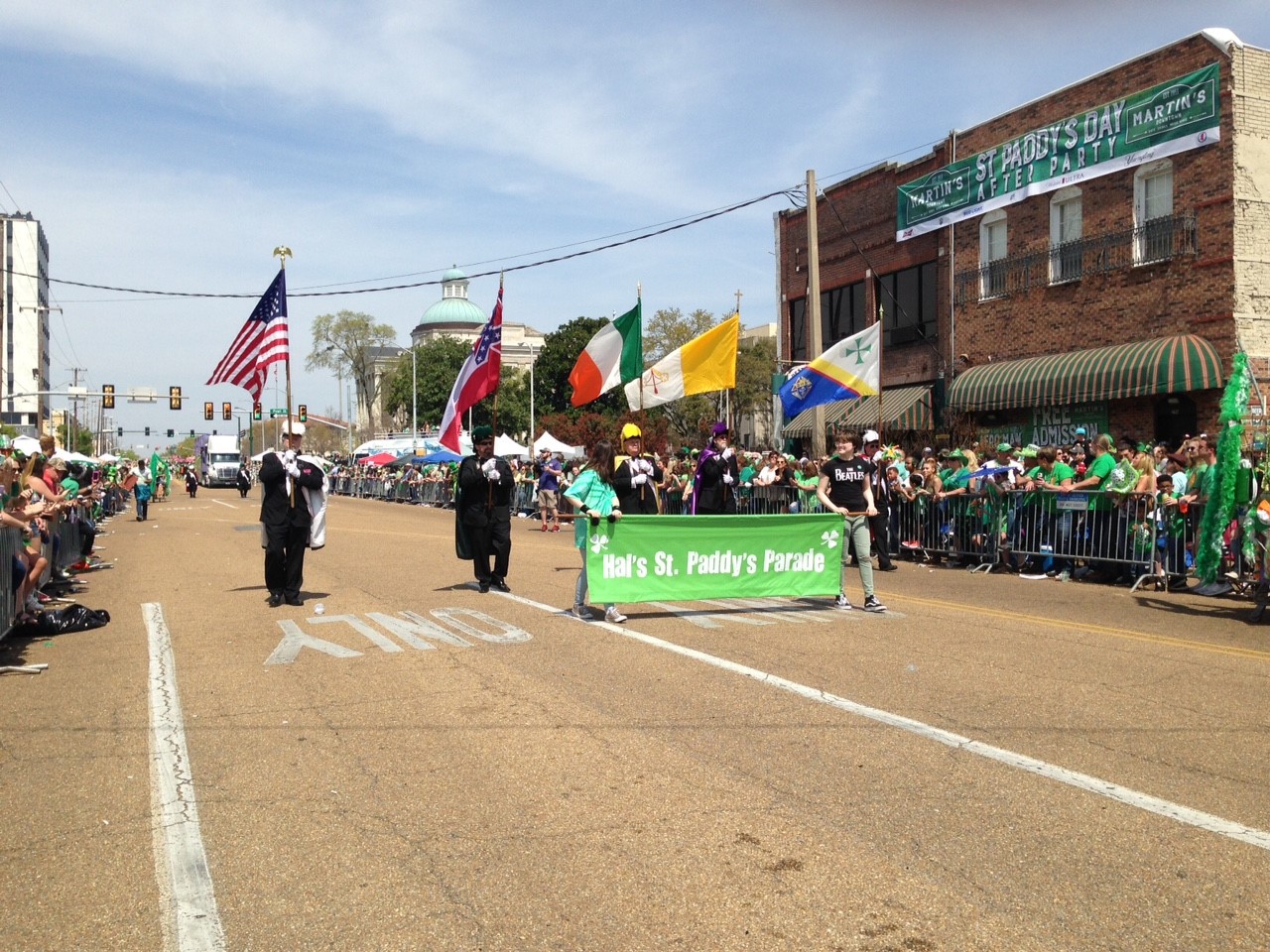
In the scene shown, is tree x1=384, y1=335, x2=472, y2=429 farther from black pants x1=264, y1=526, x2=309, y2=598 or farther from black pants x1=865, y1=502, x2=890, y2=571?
black pants x1=264, y1=526, x2=309, y2=598

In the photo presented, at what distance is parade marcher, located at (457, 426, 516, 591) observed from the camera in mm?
13039

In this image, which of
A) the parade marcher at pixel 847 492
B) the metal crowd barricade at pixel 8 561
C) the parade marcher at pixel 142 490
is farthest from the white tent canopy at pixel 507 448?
the metal crowd barricade at pixel 8 561

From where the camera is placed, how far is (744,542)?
11.3m

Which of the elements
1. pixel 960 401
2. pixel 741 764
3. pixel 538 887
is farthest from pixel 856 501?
pixel 960 401

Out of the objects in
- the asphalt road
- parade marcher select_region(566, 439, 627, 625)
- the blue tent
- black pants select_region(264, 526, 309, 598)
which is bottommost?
the asphalt road

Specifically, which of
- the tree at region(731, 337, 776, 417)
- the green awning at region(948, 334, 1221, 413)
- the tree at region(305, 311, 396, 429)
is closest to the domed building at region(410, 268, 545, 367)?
the tree at region(305, 311, 396, 429)

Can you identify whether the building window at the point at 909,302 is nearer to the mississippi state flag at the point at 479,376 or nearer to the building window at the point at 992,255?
the building window at the point at 992,255

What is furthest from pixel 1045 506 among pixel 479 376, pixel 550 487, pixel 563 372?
pixel 563 372

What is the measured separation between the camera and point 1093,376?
23797 mm

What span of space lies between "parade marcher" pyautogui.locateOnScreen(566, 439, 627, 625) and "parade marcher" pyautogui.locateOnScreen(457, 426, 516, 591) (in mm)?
2327

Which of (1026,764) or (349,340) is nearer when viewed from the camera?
(1026,764)

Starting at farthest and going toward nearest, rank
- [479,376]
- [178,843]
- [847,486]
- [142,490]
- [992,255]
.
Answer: [142,490] → [992,255] → [479,376] → [847,486] → [178,843]

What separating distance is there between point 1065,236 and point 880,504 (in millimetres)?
12390

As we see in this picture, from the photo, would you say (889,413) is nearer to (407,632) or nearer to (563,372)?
Result: (407,632)
